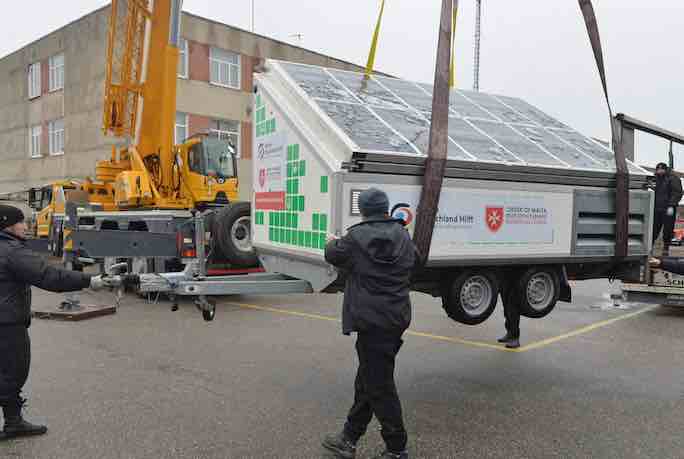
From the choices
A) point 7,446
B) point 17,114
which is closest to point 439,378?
point 7,446

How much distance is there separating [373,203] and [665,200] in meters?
6.72

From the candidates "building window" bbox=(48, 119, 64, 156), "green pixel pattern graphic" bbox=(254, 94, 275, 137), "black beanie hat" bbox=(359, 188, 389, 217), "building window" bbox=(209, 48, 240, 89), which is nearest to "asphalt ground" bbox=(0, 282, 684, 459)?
"black beanie hat" bbox=(359, 188, 389, 217)

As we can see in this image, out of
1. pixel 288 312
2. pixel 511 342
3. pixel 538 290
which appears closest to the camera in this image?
pixel 538 290

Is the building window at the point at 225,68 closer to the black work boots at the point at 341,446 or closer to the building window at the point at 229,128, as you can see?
the building window at the point at 229,128

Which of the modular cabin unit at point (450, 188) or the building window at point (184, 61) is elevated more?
the building window at point (184, 61)

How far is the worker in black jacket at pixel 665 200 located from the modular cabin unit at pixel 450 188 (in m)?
2.98

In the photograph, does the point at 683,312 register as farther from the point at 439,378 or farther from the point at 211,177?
the point at 211,177

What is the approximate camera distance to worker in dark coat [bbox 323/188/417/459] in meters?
3.84

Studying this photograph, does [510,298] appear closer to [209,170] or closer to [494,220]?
[494,220]

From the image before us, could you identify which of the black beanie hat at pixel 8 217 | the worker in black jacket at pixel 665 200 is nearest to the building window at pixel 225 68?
the worker in black jacket at pixel 665 200

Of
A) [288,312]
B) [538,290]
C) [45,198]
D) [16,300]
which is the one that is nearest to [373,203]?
[538,290]

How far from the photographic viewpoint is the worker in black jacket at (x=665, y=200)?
8555 millimetres

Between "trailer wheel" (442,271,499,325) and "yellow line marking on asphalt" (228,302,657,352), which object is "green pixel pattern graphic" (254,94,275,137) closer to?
"trailer wheel" (442,271,499,325)

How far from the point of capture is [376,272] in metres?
3.86
